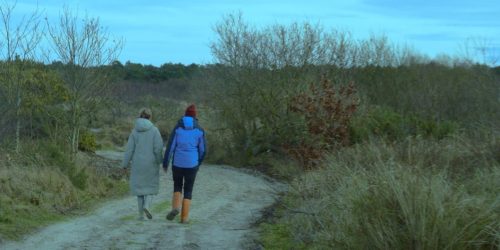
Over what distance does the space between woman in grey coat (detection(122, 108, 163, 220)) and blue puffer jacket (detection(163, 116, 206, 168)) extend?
33cm

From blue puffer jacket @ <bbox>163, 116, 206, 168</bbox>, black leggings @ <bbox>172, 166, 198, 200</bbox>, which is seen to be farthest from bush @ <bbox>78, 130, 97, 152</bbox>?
blue puffer jacket @ <bbox>163, 116, 206, 168</bbox>

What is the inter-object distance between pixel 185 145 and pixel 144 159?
32.2 inches

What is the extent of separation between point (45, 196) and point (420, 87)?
2333 centimetres

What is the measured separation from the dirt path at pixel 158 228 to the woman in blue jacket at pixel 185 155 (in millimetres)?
372

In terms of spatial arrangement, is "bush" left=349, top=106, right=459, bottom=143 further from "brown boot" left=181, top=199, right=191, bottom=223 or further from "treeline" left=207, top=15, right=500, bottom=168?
"brown boot" left=181, top=199, right=191, bottom=223

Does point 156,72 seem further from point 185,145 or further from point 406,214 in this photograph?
point 406,214

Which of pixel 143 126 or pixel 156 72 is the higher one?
pixel 156 72

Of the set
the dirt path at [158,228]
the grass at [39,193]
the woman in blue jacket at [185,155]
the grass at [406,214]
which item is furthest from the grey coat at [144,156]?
the grass at [406,214]

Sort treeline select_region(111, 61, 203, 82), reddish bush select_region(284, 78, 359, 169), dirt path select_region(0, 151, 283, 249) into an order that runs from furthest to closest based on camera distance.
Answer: treeline select_region(111, 61, 203, 82) < reddish bush select_region(284, 78, 359, 169) < dirt path select_region(0, 151, 283, 249)

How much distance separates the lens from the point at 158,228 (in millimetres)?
11188

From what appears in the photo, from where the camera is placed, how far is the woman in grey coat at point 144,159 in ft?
40.2

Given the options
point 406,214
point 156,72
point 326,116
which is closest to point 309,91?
point 326,116

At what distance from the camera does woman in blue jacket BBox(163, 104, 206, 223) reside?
1202cm

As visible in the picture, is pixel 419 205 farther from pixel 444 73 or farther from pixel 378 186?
pixel 444 73
